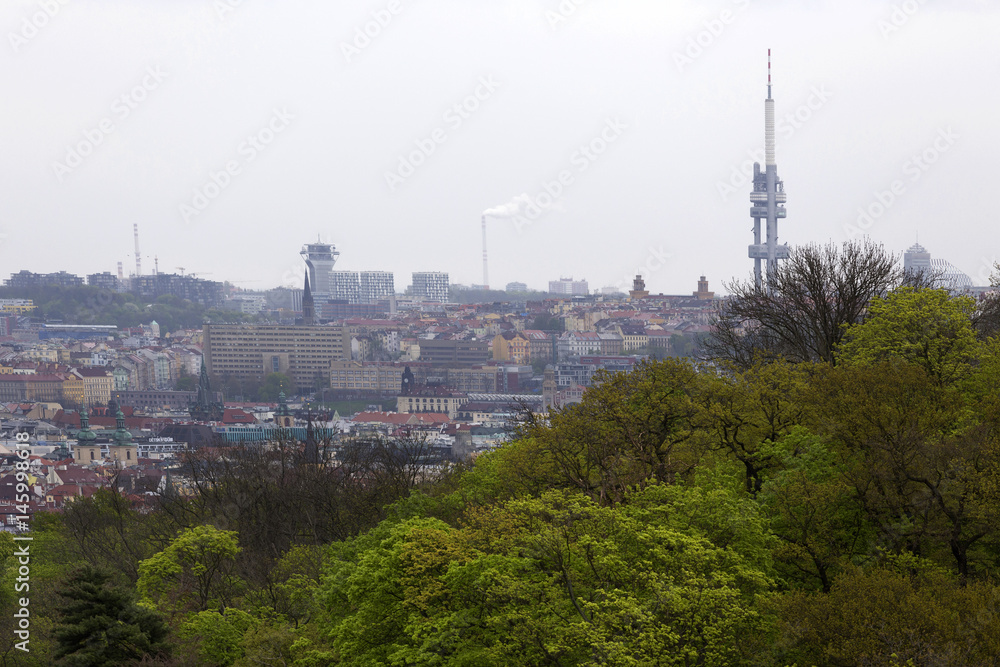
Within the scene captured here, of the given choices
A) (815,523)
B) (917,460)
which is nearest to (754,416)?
(815,523)

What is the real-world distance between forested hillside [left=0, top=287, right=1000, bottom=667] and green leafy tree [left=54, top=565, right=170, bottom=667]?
0.08ft

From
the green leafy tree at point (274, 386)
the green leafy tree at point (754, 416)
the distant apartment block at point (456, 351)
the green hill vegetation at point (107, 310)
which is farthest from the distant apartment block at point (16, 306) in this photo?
the green leafy tree at point (754, 416)

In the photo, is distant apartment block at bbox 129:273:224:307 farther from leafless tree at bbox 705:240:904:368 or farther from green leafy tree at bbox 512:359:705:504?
green leafy tree at bbox 512:359:705:504

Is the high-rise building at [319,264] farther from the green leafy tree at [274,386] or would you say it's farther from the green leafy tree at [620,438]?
the green leafy tree at [620,438]

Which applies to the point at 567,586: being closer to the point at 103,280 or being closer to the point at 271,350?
the point at 271,350

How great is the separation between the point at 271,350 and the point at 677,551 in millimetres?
110397

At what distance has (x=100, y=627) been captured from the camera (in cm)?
1363

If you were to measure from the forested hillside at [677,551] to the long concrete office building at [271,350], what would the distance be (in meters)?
99.0

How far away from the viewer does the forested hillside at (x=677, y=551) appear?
380 inches

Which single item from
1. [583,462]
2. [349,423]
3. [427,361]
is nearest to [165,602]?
[583,462]

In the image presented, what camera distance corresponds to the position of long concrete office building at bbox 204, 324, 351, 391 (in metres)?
116

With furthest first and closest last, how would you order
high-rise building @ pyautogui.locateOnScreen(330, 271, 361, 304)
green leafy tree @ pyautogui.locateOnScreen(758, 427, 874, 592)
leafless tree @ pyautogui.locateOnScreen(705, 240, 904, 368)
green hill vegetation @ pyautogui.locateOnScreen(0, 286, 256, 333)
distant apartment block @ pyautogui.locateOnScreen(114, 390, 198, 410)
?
high-rise building @ pyautogui.locateOnScreen(330, 271, 361, 304) < green hill vegetation @ pyautogui.locateOnScreen(0, 286, 256, 333) < distant apartment block @ pyautogui.locateOnScreen(114, 390, 198, 410) < leafless tree @ pyautogui.locateOnScreen(705, 240, 904, 368) < green leafy tree @ pyautogui.locateOnScreen(758, 427, 874, 592)

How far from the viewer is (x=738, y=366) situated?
1984 centimetres

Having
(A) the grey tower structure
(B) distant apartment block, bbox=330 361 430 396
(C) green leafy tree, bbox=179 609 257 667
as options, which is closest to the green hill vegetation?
(B) distant apartment block, bbox=330 361 430 396
